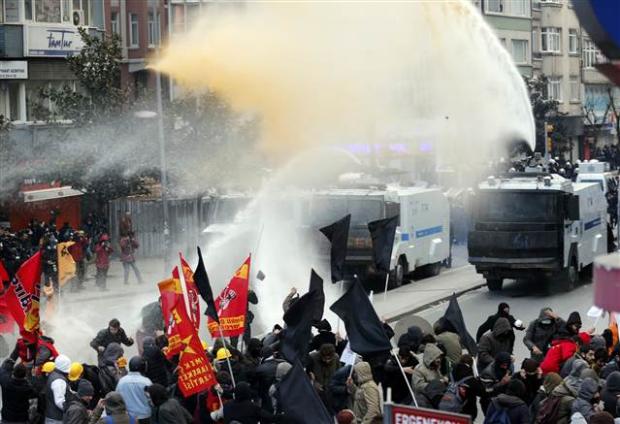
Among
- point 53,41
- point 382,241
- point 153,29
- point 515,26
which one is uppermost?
point 515,26

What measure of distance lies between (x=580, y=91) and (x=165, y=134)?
144 feet

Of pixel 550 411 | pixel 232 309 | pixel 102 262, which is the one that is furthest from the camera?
pixel 102 262

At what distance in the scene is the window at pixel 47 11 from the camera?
41.2 metres

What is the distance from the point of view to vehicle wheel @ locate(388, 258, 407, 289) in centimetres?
2931

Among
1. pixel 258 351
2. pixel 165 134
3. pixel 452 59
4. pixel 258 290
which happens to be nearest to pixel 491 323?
pixel 258 351

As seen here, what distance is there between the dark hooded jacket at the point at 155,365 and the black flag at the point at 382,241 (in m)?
4.33

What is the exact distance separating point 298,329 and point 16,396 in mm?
2872

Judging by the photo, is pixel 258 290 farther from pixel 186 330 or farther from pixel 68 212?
pixel 68 212

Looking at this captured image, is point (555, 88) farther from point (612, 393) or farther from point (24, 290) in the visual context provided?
point (612, 393)

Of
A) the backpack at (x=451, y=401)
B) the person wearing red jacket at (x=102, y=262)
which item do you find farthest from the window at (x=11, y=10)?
the backpack at (x=451, y=401)

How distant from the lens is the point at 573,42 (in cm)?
7738

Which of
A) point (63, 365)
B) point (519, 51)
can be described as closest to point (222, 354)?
point (63, 365)

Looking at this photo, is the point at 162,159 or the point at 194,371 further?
the point at 162,159

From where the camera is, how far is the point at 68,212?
38.5 meters
